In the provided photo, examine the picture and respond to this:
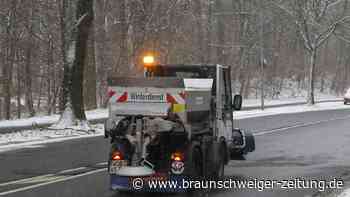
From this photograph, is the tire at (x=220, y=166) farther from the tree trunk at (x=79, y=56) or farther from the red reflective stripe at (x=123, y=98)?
the tree trunk at (x=79, y=56)

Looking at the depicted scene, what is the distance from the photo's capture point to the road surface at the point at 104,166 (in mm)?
11391

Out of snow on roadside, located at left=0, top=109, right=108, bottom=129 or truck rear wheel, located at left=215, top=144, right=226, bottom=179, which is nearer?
truck rear wheel, located at left=215, top=144, right=226, bottom=179

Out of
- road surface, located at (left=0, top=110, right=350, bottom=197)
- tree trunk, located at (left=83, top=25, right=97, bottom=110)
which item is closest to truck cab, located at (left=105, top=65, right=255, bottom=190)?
road surface, located at (left=0, top=110, right=350, bottom=197)

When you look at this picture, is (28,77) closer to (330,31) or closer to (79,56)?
(79,56)

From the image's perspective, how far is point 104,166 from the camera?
48.0 feet

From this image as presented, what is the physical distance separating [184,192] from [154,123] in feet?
4.17

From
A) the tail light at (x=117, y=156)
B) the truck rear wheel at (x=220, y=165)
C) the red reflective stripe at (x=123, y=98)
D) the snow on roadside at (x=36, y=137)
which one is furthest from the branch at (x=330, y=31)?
the tail light at (x=117, y=156)

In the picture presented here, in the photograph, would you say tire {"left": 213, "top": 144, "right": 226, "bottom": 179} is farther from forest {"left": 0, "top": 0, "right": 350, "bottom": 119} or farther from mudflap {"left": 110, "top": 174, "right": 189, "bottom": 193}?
forest {"left": 0, "top": 0, "right": 350, "bottom": 119}

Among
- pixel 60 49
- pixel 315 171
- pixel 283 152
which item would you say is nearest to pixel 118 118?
pixel 315 171

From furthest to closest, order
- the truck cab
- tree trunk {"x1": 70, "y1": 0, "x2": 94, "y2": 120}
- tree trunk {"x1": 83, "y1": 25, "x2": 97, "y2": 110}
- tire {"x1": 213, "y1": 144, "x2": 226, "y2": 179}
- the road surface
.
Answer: tree trunk {"x1": 83, "y1": 25, "x2": 97, "y2": 110}
tree trunk {"x1": 70, "y1": 0, "x2": 94, "y2": 120}
tire {"x1": 213, "y1": 144, "x2": 226, "y2": 179}
the road surface
the truck cab

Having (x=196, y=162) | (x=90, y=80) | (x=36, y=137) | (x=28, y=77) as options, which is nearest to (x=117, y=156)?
(x=196, y=162)

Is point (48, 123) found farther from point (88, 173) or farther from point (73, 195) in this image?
point (73, 195)

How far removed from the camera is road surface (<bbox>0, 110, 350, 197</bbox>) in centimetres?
1139

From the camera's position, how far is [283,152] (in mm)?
18344
